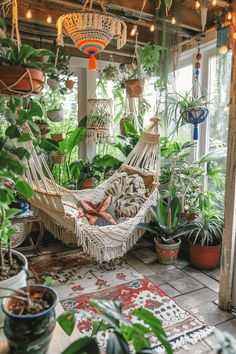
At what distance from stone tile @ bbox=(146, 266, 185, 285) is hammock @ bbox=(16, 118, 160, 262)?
1.09ft

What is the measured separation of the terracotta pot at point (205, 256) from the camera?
101 inches

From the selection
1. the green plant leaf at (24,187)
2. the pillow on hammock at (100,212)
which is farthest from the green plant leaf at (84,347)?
the pillow on hammock at (100,212)

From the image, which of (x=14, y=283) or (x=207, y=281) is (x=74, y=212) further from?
(x=14, y=283)

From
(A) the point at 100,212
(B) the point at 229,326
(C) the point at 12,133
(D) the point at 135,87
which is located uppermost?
(D) the point at 135,87

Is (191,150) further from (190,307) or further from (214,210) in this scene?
(190,307)

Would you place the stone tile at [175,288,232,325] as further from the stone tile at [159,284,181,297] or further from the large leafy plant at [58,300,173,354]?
the large leafy plant at [58,300,173,354]

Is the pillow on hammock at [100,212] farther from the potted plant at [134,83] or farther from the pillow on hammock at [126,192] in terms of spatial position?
the potted plant at [134,83]

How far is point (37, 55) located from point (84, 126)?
77.5 inches

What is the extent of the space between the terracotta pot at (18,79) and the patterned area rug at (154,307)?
113 centimetres

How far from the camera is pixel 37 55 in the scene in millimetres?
1227

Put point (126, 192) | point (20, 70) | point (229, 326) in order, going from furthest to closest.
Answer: point (126, 192) < point (229, 326) < point (20, 70)

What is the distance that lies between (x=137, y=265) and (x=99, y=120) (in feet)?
4.49

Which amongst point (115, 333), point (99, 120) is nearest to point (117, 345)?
point (115, 333)

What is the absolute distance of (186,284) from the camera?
238 centimetres
